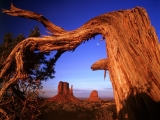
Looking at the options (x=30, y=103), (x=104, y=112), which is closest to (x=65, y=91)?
(x=104, y=112)

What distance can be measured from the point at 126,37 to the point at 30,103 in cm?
473

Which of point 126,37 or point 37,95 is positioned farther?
point 37,95

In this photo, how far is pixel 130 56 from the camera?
328cm

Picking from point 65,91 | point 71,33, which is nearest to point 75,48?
point 71,33

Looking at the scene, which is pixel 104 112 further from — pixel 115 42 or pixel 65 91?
pixel 65 91

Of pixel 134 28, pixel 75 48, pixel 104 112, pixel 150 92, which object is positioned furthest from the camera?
pixel 104 112

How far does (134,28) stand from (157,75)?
1251mm

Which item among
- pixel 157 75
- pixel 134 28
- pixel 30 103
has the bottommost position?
pixel 30 103

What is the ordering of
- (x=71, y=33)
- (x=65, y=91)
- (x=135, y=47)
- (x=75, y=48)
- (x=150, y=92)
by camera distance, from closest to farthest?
(x=150, y=92)
(x=135, y=47)
(x=71, y=33)
(x=75, y=48)
(x=65, y=91)

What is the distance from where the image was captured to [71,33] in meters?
4.94

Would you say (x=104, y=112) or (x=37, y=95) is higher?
(x=37, y=95)

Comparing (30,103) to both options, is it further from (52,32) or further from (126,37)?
(126,37)

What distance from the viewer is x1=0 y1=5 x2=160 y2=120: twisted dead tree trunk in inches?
113

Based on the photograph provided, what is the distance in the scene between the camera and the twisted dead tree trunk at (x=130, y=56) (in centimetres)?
286
